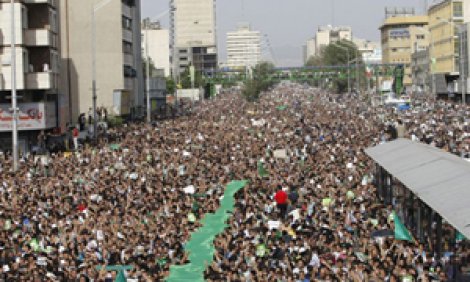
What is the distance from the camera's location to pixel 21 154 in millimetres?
46312

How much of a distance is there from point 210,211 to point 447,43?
9305 centimetres

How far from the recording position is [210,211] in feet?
90.5

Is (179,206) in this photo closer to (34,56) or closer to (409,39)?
(34,56)

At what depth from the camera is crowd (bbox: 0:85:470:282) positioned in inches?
721

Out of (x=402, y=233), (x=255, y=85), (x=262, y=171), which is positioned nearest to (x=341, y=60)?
(x=255, y=85)

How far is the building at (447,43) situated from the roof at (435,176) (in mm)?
78163

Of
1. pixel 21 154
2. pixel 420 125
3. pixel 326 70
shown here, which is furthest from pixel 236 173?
pixel 326 70

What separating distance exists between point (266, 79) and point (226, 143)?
93595 millimetres

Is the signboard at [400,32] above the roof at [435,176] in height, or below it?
above

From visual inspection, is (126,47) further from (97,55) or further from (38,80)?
(38,80)

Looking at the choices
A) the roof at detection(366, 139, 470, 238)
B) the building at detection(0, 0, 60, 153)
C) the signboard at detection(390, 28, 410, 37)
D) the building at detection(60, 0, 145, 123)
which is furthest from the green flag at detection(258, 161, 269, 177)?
the signboard at detection(390, 28, 410, 37)

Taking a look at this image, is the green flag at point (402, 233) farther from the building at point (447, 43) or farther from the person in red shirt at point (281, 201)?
the building at point (447, 43)

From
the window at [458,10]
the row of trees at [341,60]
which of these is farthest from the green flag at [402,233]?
the row of trees at [341,60]

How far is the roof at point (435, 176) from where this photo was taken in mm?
15090
